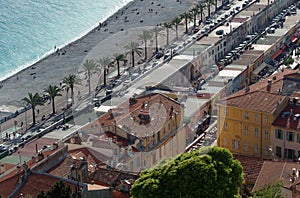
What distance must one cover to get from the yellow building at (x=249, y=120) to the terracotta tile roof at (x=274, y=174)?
6.06 m

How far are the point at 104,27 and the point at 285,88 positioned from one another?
54.1m

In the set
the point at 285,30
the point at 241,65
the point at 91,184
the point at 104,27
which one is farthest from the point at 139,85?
the point at 104,27

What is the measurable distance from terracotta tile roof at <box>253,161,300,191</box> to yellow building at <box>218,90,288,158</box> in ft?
19.9

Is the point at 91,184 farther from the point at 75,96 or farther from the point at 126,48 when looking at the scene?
the point at 126,48

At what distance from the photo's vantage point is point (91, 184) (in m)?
35.5

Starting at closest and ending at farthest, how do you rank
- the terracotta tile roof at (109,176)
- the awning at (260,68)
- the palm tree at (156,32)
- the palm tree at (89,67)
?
1. the terracotta tile roof at (109,176)
2. the awning at (260,68)
3. the palm tree at (89,67)
4. the palm tree at (156,32)

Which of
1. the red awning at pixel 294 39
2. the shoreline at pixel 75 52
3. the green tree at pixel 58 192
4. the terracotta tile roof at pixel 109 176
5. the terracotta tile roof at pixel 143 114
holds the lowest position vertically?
the shoreline at pixel 75 52

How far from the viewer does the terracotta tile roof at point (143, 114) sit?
39219 millimetres

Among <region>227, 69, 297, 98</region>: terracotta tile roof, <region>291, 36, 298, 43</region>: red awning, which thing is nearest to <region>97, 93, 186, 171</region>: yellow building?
<region>227, 69, 297, 98</region>: terracotta tile roof

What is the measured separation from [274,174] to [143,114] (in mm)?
8547

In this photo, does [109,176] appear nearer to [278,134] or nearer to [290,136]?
[278,134]

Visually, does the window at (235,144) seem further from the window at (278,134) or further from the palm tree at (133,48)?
the palm tree at (133,48)

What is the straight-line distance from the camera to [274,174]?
35.8m

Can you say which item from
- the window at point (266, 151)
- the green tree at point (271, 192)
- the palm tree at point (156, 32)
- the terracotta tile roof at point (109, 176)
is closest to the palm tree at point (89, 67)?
the palm tree at point (156, 32)
